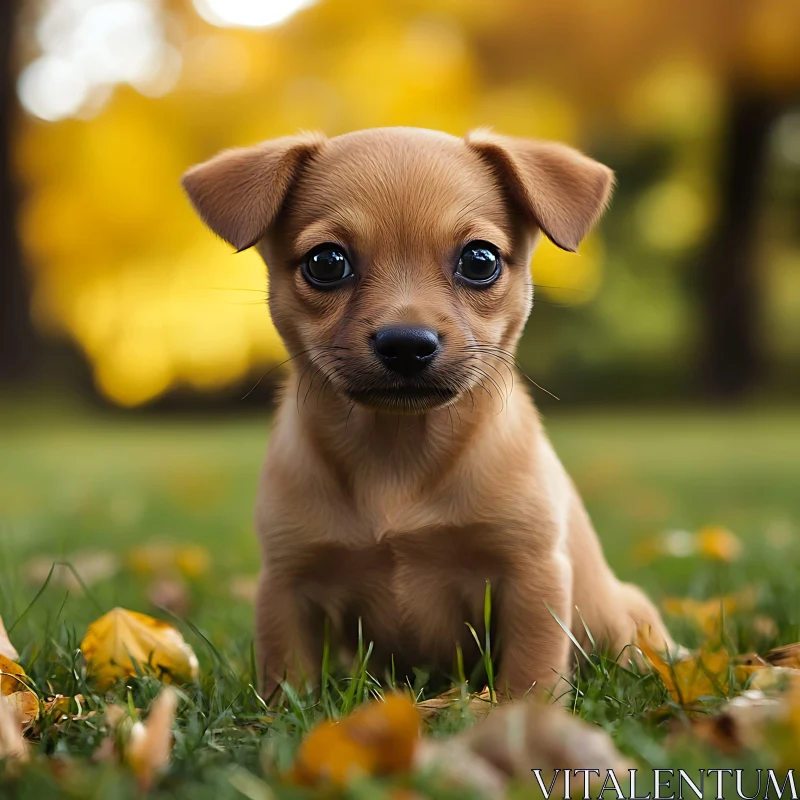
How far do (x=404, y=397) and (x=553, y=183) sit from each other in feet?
2.61

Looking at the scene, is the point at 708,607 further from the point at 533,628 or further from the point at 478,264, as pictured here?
the point at 478,264

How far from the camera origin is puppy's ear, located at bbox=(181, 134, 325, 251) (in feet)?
8.96

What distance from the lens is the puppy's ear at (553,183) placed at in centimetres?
277

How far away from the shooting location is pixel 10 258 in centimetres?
1795

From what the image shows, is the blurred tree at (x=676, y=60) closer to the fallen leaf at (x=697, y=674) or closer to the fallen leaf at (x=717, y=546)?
the fallen leaf at (x=717, y=546)

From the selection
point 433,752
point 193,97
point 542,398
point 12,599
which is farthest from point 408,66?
point 433,752

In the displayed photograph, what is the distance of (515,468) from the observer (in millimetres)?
2713

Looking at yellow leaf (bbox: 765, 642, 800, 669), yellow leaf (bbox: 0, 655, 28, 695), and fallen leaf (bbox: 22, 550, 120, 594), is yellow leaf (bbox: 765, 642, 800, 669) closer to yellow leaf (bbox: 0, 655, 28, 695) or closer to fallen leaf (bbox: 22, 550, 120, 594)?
yellow leaf (bbox: 0, 655, 28, 695)

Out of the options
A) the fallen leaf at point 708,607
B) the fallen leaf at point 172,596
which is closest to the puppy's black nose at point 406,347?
the fallen leaf at point 708,607

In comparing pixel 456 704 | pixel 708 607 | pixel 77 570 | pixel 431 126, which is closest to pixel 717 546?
pixel 708 607

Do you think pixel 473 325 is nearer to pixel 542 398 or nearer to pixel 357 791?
pixel 357 791

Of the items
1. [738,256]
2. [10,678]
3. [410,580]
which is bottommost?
[738,256]

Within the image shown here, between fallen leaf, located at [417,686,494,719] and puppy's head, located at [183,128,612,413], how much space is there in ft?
2.36

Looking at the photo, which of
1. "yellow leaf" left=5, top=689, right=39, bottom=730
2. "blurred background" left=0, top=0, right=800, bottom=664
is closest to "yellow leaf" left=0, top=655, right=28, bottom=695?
"yellow leaf" left=5, top=689, right=39, bottom=730
